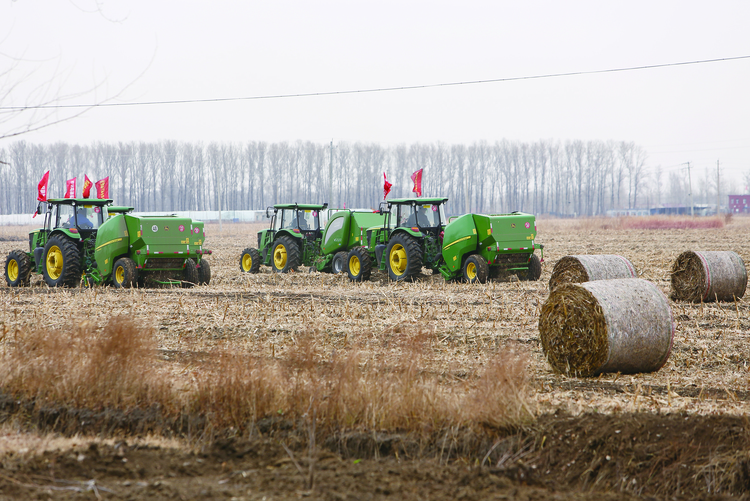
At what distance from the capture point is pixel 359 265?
15.6m

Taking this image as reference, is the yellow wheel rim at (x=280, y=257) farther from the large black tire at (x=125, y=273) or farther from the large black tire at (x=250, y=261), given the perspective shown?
the large black tire at (x=125, y=273)

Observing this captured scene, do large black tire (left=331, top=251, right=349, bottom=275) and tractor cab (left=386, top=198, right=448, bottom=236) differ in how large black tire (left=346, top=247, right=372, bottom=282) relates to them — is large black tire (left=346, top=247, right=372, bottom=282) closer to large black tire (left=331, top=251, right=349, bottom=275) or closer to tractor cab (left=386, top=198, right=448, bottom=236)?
large black tire (left=331, top=251, right=349, bottom=275)

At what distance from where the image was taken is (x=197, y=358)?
7.05m

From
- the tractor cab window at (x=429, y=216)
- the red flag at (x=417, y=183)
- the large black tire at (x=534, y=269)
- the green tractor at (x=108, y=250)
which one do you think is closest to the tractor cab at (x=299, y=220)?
Answer: the red flag at (x=417, y=183)

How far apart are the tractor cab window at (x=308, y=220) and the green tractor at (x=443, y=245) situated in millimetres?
2395

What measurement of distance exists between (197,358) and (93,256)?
8.67 m

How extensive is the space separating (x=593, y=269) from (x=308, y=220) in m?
9.56

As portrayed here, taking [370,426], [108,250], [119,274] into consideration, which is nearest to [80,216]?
[108,250]

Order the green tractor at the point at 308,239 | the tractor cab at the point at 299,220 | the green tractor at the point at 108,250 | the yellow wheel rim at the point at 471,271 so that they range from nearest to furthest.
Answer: the green tractor at the point at 108,250
the yellow wheel rim at the point at 471,271
the green tractor at the point at 308,239
the tractor cab at the point at 299,220

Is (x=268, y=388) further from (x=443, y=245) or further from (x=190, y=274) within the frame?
(x=443, y=245)

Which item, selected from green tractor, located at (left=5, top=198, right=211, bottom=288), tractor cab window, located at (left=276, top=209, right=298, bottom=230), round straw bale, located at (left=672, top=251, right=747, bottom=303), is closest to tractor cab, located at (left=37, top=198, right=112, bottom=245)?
green tractor, located at (left=5, top=198, right=211, bottom=288)

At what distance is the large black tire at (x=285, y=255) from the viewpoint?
17.3 meters

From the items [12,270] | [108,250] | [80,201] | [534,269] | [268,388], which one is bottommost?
[268,388]

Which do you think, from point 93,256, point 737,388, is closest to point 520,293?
point 737,388
